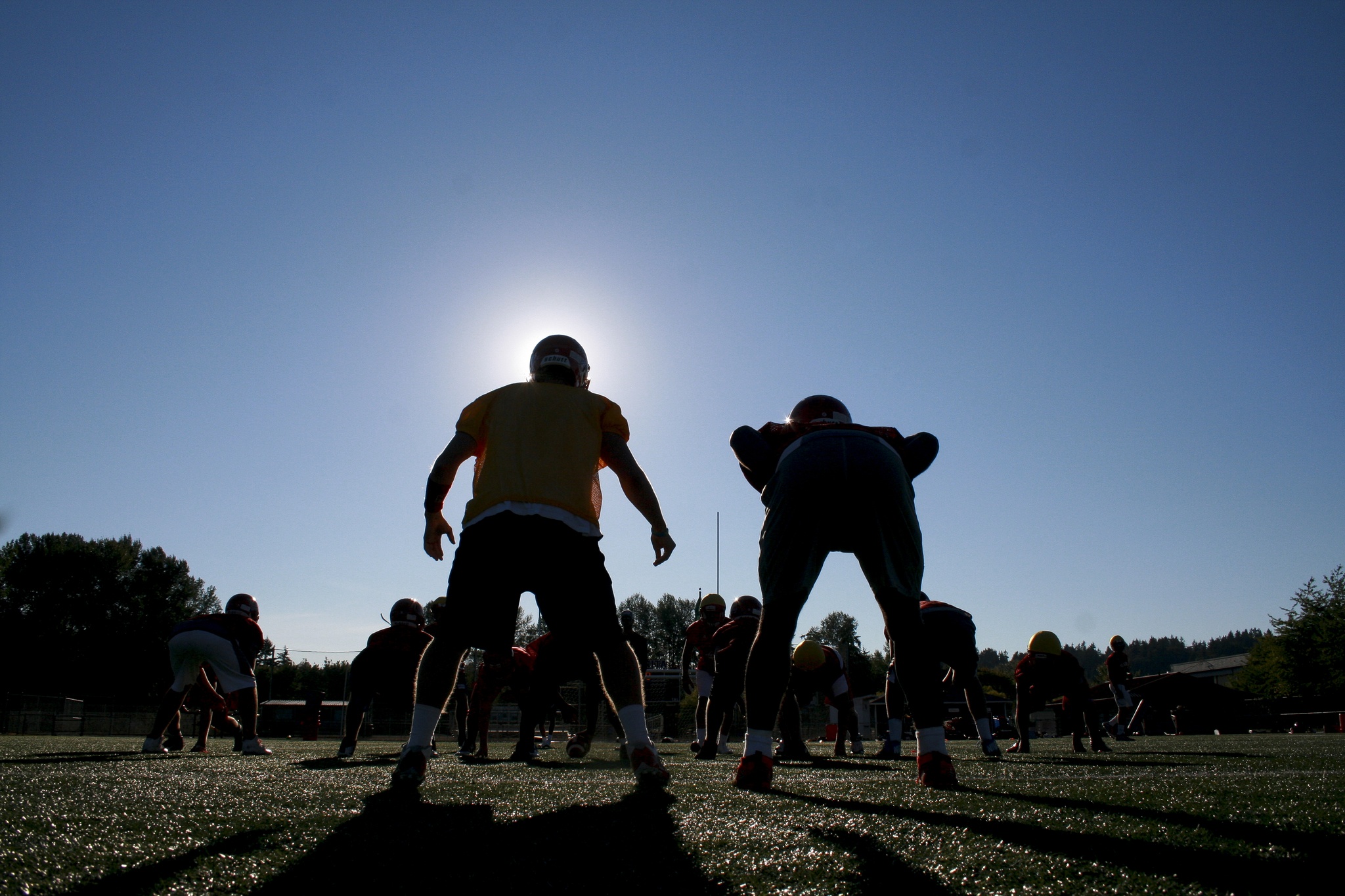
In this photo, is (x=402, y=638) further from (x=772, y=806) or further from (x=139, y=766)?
(x=772, y=806)

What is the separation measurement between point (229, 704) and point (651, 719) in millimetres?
24897

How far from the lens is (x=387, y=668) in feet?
24.9

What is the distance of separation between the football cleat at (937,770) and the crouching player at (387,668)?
199 inches

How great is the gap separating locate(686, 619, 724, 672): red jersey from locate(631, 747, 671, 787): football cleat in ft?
25.3

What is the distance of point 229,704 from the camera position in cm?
1124

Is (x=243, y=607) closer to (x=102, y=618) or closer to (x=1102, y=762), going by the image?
(x=1102, y=762)

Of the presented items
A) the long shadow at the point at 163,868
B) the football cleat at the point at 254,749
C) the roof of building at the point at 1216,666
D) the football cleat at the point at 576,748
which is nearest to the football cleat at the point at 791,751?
the football cleat at the point at 576,748

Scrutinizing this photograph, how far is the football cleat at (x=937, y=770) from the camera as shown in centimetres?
339

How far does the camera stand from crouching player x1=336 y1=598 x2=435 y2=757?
741 cm

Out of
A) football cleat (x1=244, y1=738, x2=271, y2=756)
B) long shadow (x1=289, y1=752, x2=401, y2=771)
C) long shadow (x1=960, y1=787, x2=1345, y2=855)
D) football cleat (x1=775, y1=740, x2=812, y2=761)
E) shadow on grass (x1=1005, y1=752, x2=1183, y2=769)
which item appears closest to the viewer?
long shadow (x1=960, y1=787, x2=1345, y2=855)

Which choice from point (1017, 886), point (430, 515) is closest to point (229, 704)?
point (430, 515)

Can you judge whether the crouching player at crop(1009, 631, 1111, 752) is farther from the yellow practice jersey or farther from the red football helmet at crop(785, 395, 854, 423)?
the yellow practice jersey

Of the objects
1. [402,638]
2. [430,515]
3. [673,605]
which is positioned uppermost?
[673,605]

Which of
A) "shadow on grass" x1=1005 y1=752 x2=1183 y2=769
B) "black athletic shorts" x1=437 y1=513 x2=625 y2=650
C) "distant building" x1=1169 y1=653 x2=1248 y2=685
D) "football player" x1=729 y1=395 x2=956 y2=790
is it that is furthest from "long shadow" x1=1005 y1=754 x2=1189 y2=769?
"distant building" x1=1169 y1=653 x2=1248 y2=685
